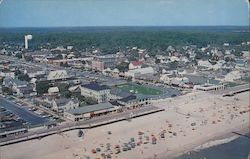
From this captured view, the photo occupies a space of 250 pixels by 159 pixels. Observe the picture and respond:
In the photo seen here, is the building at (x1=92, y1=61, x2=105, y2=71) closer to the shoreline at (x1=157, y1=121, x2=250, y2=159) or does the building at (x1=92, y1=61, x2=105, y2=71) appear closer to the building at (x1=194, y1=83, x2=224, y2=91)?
the building at (x1=194, y1=83, x2=224, y2=91)

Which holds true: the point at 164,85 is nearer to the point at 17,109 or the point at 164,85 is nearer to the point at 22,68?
the point at 22,68

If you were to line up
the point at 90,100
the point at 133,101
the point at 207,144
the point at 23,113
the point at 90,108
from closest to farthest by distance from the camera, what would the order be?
the point at 207,144, the point at 23,113, the point at 90,108, the point at 90,100, the point at 133,101

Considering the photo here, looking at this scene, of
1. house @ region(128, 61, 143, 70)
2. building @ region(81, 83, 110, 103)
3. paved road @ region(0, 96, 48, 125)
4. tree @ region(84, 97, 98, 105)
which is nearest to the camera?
paved road @ region(0, 96, 48, 125)

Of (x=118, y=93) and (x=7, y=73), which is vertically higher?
(x=7, y=73)

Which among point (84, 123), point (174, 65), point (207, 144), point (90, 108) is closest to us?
point (207, 144)

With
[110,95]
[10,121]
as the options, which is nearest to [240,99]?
[110,95]

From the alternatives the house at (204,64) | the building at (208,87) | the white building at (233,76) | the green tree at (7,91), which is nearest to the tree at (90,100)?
the green tree at (7,91)

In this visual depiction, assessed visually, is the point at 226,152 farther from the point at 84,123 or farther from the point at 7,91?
the point at 7,91

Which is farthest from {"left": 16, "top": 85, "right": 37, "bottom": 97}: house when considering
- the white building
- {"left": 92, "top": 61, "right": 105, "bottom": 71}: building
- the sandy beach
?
the white building

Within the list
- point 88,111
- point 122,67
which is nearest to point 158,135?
point 88,111
